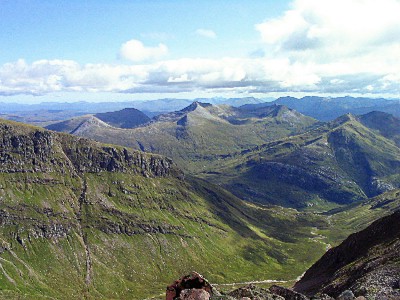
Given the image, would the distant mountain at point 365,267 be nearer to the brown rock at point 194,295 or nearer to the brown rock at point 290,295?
the brown rock at point 290,295

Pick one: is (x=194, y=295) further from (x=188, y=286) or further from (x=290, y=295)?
(x=290, y=295)

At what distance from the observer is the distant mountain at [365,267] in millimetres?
74375

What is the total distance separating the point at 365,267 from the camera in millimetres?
103688

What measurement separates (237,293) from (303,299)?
49.3 feet

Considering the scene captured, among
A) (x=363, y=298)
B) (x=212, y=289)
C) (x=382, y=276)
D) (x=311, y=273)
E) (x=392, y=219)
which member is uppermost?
(x=212, y=289)

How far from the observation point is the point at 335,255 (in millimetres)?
160500

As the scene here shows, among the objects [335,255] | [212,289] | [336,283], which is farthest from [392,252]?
[212,289]

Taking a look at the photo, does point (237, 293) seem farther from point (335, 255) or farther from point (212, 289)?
point (335, 255)

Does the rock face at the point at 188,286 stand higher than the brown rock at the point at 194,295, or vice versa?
the brown rock at the point at 194,295

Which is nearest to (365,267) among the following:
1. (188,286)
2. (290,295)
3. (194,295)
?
(290,295)

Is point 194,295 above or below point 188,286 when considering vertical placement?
above

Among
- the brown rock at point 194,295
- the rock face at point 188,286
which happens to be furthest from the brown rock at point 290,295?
the brown rock at point 194,295

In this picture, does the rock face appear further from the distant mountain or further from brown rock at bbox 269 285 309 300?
the distant mountain

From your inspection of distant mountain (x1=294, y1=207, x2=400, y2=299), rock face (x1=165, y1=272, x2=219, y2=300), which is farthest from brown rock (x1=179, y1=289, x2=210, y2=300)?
distant mountain (x1=294, y1=207, x2=400, y2=299)
